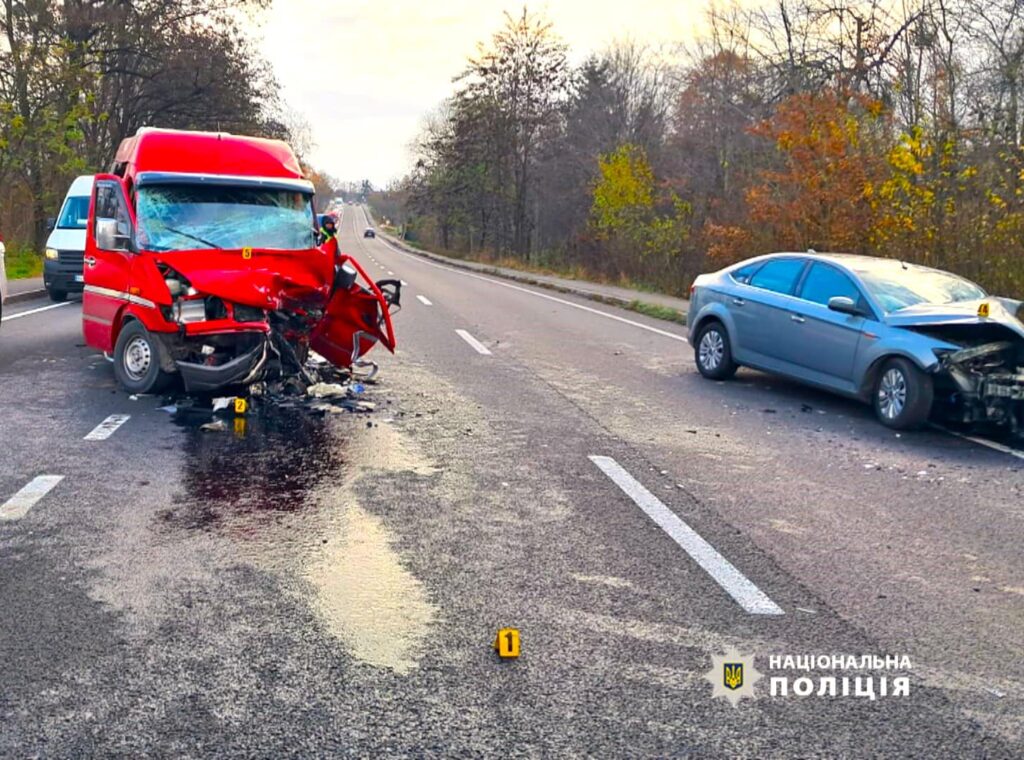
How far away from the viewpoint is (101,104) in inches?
1550

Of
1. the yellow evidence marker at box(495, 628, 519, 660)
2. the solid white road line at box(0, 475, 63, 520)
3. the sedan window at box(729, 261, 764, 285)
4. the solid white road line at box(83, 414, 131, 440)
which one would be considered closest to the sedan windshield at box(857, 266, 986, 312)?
the sedan window at box(729, 261, 764, 285)

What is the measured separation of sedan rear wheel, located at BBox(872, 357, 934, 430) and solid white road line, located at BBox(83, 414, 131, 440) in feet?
23.0

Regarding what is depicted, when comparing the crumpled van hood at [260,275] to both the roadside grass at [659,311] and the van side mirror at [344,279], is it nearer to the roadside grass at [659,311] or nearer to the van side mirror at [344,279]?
the van side mirror at [344,279]

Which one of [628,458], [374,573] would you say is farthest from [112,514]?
[628,458]

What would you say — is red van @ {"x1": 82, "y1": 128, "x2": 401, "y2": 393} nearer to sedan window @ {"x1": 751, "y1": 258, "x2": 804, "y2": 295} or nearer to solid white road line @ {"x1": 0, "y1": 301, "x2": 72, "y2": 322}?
sedan window @ {"x1": 751, "y1": 258, "x2": 804, "y2": 295}

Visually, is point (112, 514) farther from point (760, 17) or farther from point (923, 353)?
point (760, 17)

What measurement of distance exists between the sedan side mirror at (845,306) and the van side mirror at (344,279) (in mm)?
4884

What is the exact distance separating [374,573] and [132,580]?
3.87 ft

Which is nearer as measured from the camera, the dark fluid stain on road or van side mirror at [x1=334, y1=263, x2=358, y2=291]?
the dark fluid stain on road

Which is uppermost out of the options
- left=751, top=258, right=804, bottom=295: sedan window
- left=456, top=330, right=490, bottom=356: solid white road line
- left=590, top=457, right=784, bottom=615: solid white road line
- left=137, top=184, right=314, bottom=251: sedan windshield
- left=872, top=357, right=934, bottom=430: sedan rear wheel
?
left=137, top=184, right=314, bottom=251: sedan windshield

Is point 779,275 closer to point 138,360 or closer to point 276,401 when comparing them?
point 276,401

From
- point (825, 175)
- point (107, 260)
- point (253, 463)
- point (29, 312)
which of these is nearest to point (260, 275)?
point (107, 260)

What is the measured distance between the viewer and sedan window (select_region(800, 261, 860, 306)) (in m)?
A: 10.6

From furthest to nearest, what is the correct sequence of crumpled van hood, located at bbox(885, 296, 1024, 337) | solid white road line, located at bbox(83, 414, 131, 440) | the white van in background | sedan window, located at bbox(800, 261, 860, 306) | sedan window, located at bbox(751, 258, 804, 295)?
the white van in background < sedan window, located at bbox(751, 258, 804, 295) < sedan window, located at bbox(800, 261, 860, 306) < crumpled van hood, located at bbox(885, 296, 1024, 337) < solid white road line, located at bbox(83, 414, 131, 440)
